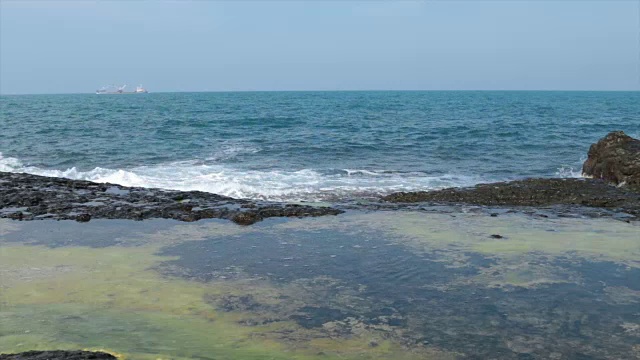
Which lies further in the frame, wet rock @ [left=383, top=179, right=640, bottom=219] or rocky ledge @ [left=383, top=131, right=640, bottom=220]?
rocky ledge @ [left=383, top=131, right=640, bottom=220]

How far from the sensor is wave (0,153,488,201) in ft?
56.3

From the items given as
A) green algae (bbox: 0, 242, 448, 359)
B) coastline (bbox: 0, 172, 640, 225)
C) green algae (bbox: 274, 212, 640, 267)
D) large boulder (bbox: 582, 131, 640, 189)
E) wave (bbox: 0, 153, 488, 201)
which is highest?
large boulder (bbox: 582, 131, 640, 189)

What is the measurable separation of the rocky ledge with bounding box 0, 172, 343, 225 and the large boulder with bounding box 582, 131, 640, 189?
8.96 m

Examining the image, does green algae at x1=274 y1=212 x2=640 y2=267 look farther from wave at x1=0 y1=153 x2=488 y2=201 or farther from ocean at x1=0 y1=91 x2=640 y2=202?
wave at x1=0 y1=153 x2=488 y2=201

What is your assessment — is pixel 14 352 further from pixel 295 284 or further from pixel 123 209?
pixel 123 209

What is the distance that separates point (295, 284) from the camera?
7.59 m

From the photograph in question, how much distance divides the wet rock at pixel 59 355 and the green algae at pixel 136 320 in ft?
0.72

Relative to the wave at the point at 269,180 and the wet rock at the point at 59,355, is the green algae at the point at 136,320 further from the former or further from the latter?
the wave at the point at 269,180

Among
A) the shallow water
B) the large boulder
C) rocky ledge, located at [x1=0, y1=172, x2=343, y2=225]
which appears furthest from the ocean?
the shallow water

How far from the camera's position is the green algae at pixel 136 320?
5625mm

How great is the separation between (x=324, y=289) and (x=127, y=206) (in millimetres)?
6357

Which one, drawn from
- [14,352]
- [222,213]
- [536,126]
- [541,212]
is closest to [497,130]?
[536,126]

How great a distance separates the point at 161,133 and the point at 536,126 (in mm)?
25588

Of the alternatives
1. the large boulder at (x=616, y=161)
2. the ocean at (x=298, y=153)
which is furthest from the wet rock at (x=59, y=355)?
the large boulder at (x=616, y=161)
